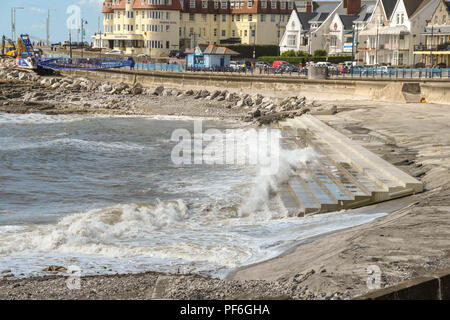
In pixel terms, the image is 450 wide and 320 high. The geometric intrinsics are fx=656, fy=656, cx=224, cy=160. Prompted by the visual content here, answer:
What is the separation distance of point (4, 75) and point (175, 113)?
3426cm

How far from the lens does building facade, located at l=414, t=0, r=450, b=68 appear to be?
216 feet

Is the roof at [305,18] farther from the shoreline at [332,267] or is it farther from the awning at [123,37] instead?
the shoreline at [332,267]

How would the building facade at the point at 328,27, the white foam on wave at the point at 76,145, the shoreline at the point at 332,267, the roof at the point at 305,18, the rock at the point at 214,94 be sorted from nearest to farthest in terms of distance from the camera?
the shoreline at the point at 332,267 → the white foam on wave at the point at 76,145 → the rock at the point at 214,94 → the building facade at the point at 328,27 → the roof at the point at 305,18

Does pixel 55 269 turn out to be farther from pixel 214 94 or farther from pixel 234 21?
pixel 234 21

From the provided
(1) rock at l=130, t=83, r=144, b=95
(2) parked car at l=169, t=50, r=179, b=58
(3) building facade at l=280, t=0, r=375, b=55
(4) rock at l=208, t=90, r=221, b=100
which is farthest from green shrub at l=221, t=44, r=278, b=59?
(4) rock at l=208, t=90, r=221, b=100

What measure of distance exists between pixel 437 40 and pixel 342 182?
5487 cm

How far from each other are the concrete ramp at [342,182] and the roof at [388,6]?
179 ft

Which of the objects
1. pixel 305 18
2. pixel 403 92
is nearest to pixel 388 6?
pixel 305 18

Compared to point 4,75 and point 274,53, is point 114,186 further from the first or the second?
point 274,53

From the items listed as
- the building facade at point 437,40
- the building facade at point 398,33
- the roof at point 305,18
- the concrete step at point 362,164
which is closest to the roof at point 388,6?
the building facade at point 398,33

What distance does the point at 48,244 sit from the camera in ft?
43.9

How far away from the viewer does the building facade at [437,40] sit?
216ft

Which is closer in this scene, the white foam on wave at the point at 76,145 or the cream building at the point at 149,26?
the white foam on wave at the point at 76,145
